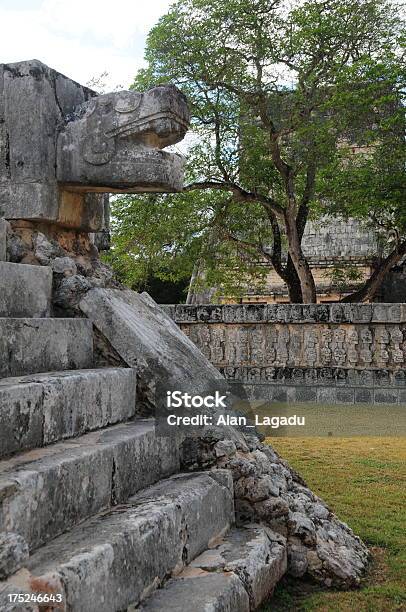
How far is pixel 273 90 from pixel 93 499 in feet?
47.2

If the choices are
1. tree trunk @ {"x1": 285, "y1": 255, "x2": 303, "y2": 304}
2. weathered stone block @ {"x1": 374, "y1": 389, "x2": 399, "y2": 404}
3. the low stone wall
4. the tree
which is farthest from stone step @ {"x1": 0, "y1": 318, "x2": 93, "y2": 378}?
tree trunk @ {"x1": 285, "y1": 255, "x2": 303, "y2": 304}

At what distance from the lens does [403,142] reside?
15.1m

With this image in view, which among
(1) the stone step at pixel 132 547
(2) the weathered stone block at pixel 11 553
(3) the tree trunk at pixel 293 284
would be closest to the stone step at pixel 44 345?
(1) the stone step at pixel 132 547

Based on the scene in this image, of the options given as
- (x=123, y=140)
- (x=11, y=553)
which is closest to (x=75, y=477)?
(x=11, y=553)

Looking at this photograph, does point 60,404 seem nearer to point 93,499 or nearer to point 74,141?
point 93,499

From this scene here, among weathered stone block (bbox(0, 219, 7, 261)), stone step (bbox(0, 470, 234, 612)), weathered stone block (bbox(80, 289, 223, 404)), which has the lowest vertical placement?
stone step (bbox(0, 470, 234, 612))

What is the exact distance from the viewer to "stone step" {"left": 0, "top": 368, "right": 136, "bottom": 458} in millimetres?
2646

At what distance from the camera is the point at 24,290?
3.69m

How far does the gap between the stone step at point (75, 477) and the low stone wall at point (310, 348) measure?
8.21 m

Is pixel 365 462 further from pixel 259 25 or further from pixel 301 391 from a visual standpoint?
pixel 259 25

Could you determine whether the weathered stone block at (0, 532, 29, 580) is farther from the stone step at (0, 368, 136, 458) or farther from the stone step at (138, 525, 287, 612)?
the stone step at (138, 525, 287, 612)

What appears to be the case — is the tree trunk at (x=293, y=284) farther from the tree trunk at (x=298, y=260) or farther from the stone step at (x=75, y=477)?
the stone step at (x=75, y=477)

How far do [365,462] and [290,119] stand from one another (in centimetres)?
1119

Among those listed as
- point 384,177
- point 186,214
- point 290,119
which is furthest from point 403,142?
point 186,214
